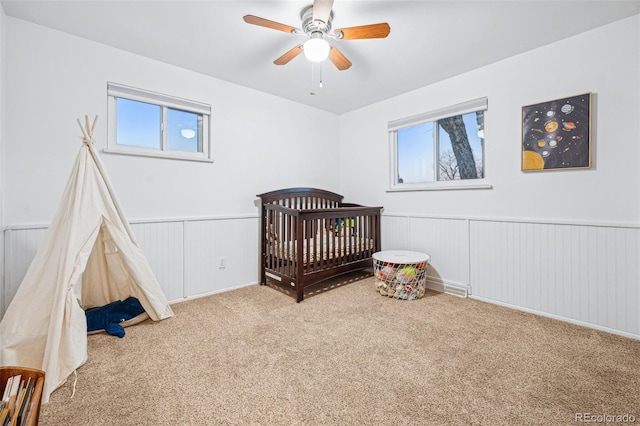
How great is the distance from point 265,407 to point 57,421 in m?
0.94

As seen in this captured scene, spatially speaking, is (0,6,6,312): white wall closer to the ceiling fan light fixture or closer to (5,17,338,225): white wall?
(5,17,338,225): white wall

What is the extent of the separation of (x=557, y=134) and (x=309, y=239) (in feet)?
7.76

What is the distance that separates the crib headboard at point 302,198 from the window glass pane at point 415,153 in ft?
3.18

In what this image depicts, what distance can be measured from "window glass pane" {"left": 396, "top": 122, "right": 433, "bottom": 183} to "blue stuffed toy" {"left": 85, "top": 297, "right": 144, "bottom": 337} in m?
3.20

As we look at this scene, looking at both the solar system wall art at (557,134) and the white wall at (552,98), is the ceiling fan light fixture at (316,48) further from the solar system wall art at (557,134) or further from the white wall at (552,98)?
the solar system wall art at (557,134)

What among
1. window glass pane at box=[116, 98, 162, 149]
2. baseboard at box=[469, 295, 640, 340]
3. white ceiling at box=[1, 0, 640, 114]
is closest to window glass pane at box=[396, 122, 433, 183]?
white ceiling at box=[1, 0, 640, 114]

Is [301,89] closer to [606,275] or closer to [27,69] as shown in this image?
[27,69]

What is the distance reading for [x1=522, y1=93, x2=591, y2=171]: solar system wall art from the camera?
7.20ft

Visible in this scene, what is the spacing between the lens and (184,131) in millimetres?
2932

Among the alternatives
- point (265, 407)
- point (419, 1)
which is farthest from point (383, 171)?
point (265, 407)

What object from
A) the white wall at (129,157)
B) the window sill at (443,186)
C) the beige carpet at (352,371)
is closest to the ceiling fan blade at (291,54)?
the white wall at (129,157)

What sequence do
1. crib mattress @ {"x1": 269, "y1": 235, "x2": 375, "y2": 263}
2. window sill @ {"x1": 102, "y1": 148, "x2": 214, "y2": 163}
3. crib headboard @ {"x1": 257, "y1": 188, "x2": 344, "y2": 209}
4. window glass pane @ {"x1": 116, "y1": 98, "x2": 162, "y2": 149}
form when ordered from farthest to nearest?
crib headboard @ {"x1": 257, "y1": 188, "x2": 344, "y2": 209} → crib mattress @ {"x1": 269, "y1": 235, "x2": 375, "y2": 263} → window glass pane @ {"x1": 116, "y1": 98, "x2": 162, "y2": 149} → window sill @ {"x1": 102, "y1": 148, "x2": 214, "y2": 163}

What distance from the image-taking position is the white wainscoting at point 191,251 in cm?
211

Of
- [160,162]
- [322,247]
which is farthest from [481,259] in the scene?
[160,162]
